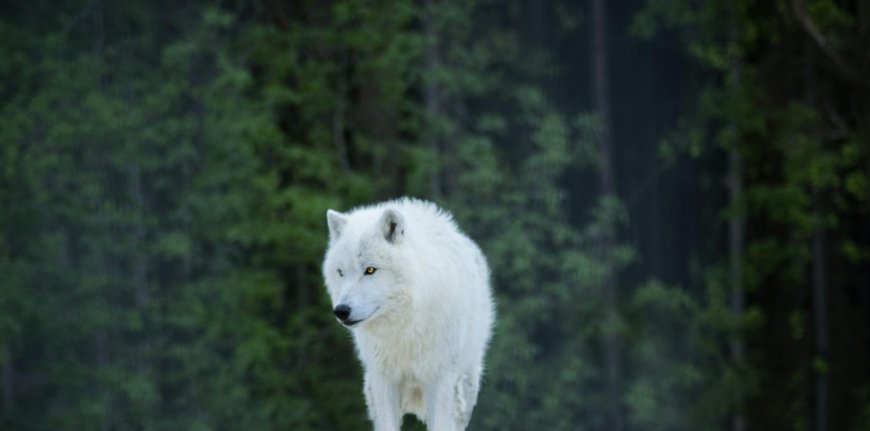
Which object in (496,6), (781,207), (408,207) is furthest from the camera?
(496,6)

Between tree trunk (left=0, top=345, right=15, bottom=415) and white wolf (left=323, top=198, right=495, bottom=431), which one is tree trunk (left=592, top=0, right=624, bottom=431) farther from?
white wolf (left=323, top=198, right=495, bottom=431)

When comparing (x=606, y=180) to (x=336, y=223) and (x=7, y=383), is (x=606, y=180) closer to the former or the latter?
(x=7, y=383)

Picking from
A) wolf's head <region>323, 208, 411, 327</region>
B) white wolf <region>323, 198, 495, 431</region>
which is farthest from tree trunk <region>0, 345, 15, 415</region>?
wolf's head <region>323, 208, 411, 327</region>

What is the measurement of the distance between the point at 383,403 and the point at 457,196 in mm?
8516

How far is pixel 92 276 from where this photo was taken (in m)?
13.8

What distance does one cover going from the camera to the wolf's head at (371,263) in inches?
192

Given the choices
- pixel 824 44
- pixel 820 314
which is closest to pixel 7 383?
pixel 820 314

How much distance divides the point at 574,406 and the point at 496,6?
458cm

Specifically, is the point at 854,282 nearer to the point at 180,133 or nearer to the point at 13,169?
the point at 180,133

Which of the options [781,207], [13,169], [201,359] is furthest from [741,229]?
[13,169]

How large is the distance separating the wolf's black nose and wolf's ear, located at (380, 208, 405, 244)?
1.32 feet

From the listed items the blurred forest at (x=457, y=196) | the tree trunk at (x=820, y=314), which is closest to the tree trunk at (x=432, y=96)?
the blurred forest at (x=457, y=196)

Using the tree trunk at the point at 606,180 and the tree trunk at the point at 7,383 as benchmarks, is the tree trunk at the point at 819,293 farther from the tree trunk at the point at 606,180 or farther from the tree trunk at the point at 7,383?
the tree trunk at the point at 7,383

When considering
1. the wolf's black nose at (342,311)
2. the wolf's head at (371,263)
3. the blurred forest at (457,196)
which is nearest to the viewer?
the wolf's black nose at (342,311)
